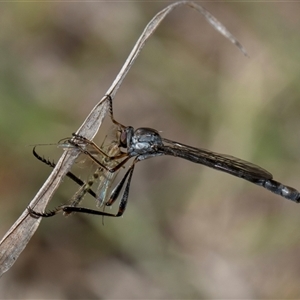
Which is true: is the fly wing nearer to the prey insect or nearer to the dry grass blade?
the prey insect

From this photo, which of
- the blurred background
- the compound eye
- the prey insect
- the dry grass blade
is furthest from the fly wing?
the dry grass blade

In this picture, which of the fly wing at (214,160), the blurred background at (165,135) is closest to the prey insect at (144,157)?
the fly wing at (214,160)

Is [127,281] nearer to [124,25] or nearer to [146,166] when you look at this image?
[146,166]

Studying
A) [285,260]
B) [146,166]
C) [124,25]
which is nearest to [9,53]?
[124,25]

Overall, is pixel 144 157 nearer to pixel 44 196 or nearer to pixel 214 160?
pixel 214 160

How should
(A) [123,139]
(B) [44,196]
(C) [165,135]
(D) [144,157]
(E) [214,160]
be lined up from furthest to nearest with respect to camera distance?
(C) [165,135], (E) [214,160], (D) [144,157], (A) [123,139], (B) [44,196]

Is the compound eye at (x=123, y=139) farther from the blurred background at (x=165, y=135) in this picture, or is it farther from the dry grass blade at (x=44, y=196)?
the dry grass blade at (x=44, y=196)

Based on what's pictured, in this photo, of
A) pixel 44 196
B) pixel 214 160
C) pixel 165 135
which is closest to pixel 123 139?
pixel 214 160

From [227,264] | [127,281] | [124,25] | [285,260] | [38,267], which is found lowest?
[38,267]
